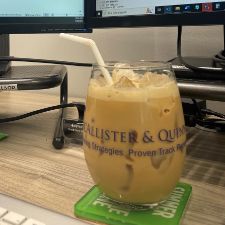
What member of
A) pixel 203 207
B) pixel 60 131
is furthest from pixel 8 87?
pixel 203 207

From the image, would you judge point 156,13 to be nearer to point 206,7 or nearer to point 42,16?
point 206,7

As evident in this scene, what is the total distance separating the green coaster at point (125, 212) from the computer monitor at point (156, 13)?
24cm

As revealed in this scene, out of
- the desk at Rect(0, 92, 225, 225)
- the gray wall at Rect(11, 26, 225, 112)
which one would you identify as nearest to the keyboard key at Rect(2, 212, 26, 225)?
the desk at Rect(0, 92, 225, 225)

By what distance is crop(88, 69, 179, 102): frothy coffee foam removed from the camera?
0.26m

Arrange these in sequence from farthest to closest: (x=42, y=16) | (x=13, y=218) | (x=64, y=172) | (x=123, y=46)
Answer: (x=123, y=46) → (x=42, y=16) → (x=64, y=172) → (x=13, y=218)

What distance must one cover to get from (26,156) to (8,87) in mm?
134

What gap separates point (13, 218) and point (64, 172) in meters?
0.13

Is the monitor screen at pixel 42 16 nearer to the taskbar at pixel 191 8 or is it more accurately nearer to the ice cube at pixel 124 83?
the taskbar at pixel 191 8

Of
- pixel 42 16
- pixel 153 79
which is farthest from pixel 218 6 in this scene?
pixel 42 16

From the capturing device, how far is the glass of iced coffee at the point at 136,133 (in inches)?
10.3

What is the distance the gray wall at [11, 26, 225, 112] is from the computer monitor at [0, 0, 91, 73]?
0.17 m

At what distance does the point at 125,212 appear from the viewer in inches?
11.2

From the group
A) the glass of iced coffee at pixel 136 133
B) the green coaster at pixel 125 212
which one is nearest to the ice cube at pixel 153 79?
the glass of iced coffee at pixel 136 133

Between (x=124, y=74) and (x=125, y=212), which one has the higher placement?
(x=124, y=74)
